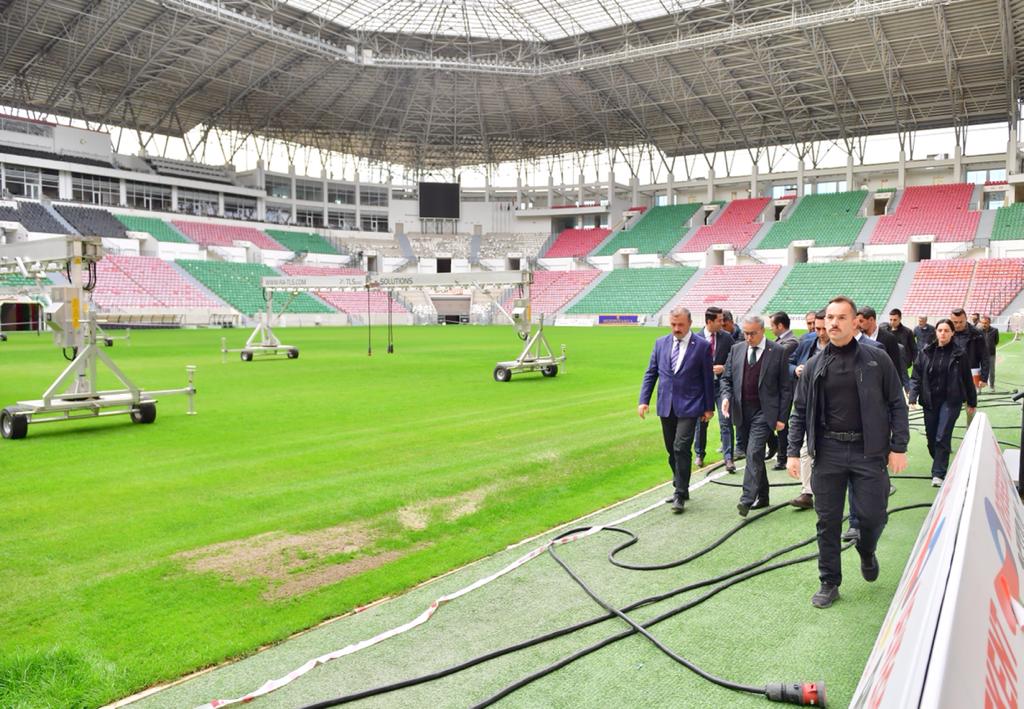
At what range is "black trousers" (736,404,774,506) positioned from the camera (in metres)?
7.33

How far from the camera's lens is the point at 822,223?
6078 cm

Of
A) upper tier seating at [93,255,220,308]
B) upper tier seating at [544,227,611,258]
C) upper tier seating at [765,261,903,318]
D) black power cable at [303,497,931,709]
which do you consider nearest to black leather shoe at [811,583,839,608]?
black power cable at [303,497,931,709]

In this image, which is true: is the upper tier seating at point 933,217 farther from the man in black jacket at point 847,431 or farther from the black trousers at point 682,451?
the man in black jacket at point 847,431

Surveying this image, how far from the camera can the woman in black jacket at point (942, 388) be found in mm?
8523

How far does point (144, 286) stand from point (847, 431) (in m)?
57.2

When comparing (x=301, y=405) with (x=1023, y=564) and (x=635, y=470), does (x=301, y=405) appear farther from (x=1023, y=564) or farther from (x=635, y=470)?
(x=1023, y=564)

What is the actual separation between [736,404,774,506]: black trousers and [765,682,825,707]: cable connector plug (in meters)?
3.61

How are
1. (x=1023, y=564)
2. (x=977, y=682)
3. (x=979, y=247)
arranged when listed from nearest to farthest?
(x=977, y=682) < (x=1023, y=564) < (x=979, y=247)

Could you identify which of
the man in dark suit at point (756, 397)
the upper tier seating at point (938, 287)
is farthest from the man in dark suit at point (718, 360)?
the upper tier seating at point (938, 287)

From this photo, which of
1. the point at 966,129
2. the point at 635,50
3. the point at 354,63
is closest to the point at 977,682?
the point at 635,50

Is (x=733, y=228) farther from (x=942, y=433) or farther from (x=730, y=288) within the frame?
(x=942, y=433)

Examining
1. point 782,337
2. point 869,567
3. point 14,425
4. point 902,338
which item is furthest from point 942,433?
point 14,425

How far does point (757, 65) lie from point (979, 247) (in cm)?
2076

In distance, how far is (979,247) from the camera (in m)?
51.8
